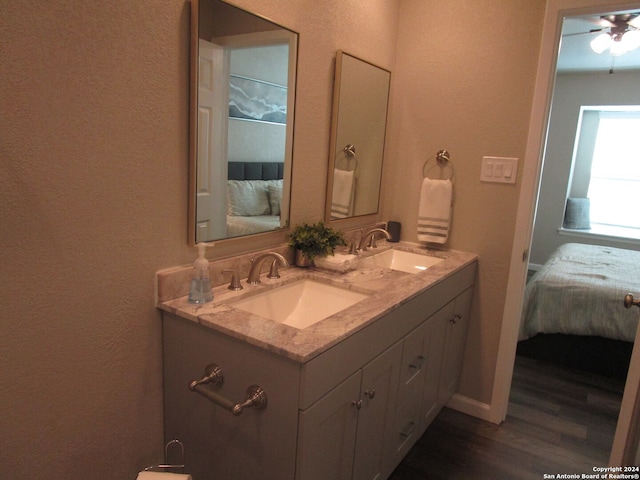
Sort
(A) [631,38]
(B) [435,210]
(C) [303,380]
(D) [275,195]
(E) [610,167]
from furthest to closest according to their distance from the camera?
(E) [610,167]
(A) [631,38]
(B) [435,210]
(D) [275,195]
(C) [303,380]

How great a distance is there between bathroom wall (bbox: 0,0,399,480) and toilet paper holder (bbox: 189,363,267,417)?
21cm

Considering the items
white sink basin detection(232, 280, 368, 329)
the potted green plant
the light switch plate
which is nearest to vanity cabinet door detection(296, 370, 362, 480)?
white sink basin detection(232, 280, 368, 329)

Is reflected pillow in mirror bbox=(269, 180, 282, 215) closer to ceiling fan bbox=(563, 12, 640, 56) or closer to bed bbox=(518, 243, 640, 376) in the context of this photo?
bed bbox=(518, 243, 640, 376)

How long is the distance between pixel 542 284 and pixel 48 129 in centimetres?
300

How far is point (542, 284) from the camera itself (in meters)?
3.06

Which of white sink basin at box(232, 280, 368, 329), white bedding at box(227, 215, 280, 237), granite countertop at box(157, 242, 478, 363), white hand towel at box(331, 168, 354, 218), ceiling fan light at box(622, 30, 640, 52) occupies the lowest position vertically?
white sink basin at box(232, 280, 368, 329)

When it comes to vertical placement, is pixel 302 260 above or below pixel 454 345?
above

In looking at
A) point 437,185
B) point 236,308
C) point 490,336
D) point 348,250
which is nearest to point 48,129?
point 236,308

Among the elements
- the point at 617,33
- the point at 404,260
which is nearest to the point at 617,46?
the point at 617,33

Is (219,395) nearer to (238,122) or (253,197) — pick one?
(253,197)

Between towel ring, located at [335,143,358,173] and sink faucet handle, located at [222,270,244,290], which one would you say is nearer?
sink faucet handle, located at [222,270,244,290]

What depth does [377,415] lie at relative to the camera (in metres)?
1.53

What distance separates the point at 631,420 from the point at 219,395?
1.39m

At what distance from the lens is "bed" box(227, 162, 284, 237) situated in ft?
5.12
